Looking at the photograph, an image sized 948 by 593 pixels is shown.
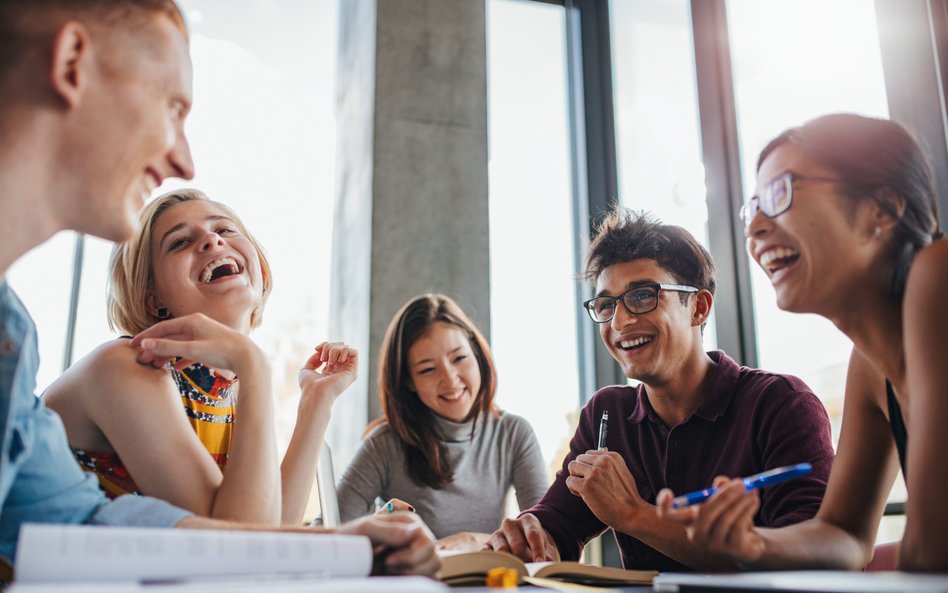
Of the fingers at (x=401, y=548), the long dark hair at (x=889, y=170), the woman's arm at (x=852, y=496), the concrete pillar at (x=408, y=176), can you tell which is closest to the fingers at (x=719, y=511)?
the woman's arm at (x=852, y=496)

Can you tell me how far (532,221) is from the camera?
3.98 m

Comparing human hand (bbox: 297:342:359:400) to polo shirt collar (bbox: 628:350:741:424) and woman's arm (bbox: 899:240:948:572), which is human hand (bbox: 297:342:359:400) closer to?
polo shirt collar (bbox: 628:350:741:424)

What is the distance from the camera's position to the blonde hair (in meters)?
1.56

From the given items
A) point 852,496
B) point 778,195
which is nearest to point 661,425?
point 852,496

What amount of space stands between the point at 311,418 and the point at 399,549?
0.78 meters

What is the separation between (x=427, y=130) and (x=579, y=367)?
1433 millimetres

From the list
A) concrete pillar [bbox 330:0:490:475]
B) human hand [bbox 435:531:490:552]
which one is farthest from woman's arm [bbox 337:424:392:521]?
concrete pillar [bbox 330:0:490:475]

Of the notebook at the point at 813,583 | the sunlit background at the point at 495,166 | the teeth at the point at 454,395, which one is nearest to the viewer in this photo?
the notebook at the point at 813,583

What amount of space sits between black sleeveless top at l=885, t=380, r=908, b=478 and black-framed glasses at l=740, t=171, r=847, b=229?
1.08ft

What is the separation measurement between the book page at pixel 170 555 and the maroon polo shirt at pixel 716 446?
0.92 metres

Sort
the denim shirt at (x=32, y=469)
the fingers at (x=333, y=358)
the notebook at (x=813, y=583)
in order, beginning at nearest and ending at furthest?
the notebook at (x=813, y=583), the denim shirt at (x=32, y=469), the fingers at (x=333, y=358)

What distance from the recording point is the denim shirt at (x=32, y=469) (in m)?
0.87

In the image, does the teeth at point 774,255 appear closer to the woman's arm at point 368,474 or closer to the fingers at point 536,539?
the fingers at point 536,539

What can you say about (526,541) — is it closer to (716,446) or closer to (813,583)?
(716,446)
